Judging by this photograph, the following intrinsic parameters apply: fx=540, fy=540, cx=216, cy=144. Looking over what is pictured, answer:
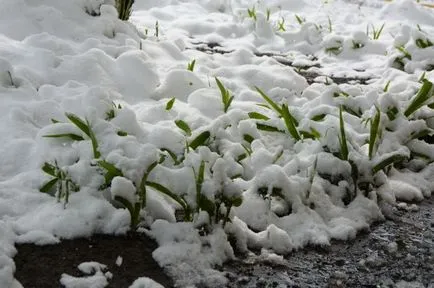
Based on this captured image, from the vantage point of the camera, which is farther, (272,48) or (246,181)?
(272,48)

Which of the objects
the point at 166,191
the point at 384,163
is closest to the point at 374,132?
the point at 384,163

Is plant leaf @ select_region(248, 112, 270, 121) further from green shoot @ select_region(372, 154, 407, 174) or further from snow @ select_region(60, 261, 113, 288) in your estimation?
snow @ select_region(60, 261, 113, 288)

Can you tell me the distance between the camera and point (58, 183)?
5.82 feet

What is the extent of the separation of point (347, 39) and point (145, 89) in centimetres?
180

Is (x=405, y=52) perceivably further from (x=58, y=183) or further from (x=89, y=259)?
(x=89, y=259)

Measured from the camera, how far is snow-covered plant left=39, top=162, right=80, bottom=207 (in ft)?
5.76

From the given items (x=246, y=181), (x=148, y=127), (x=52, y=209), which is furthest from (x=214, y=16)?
(x=52, y=209)

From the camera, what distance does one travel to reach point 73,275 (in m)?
1.49

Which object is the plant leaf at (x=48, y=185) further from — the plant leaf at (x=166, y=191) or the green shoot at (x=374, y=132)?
the green shoot at (x=374, y=132)

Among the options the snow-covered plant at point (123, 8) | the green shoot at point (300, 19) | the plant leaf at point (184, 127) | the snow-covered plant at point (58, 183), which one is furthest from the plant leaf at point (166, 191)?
the green shoot at point (300, 19)

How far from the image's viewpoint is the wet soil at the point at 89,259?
1.48 metres

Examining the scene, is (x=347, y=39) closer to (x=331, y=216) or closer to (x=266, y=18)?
(x=266, y=18)

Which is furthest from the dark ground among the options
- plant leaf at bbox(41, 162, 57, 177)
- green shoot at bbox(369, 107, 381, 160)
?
green shoot at bbox(369, 107, 381, 160)

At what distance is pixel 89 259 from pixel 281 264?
0.57m
